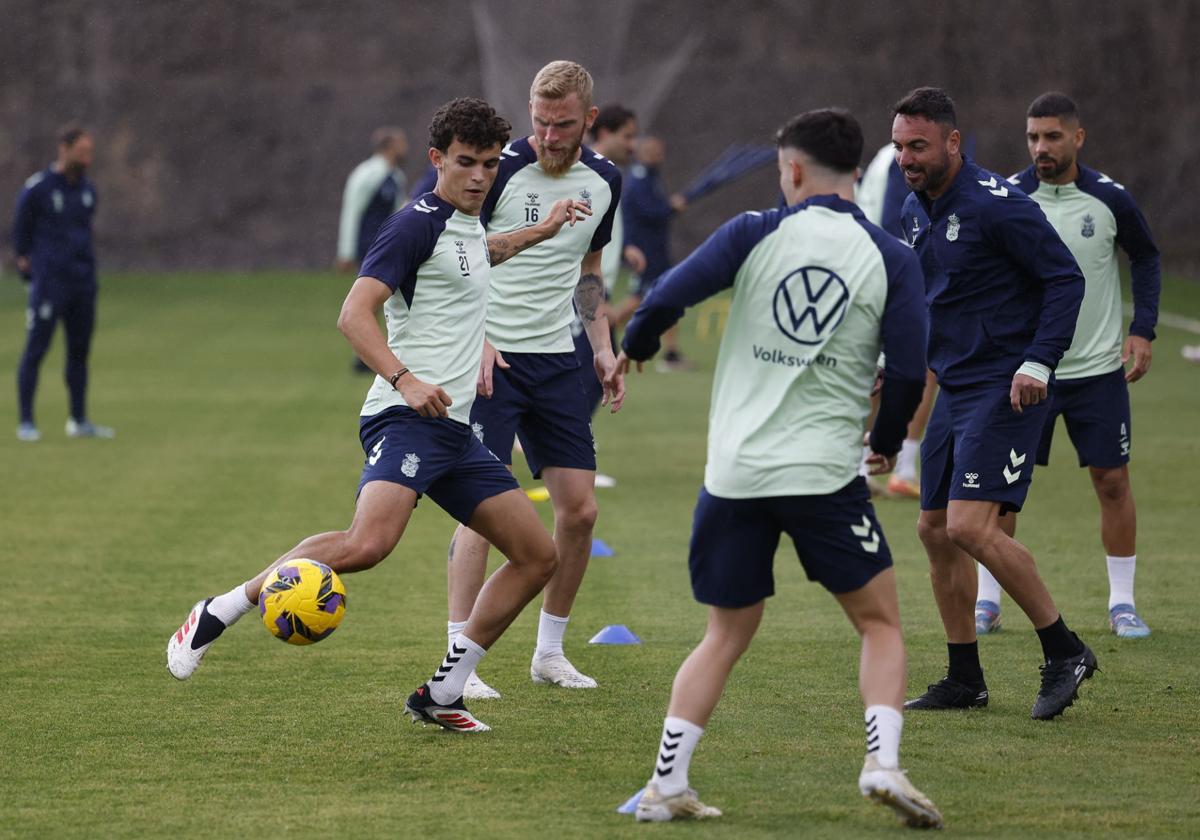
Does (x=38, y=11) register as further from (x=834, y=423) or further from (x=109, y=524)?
(x=834, y=423)

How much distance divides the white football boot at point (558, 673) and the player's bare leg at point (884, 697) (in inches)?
70.2

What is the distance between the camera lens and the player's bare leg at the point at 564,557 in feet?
20.0

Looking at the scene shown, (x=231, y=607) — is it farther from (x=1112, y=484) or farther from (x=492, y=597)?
(x=1112, y=484)

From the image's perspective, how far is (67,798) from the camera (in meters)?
4.64

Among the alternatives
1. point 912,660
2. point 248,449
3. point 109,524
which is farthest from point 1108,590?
point 248,449

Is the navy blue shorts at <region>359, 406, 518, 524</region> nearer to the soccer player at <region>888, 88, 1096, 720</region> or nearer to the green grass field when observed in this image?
the green grass field

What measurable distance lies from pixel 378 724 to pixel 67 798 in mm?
1160

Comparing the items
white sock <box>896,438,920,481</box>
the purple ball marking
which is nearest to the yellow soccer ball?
the purple ball marking

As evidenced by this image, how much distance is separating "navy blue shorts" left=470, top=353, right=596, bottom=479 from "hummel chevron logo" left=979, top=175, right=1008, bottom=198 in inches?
64.7

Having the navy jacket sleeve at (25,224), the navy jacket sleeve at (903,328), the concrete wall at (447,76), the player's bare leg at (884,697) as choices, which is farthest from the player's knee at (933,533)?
the concrete wall at (447,76)

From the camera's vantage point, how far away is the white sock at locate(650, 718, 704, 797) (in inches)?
171

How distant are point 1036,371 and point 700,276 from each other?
5.85 feet

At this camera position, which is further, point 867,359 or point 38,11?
point 38,11

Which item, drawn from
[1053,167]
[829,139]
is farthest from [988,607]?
[829,139]
